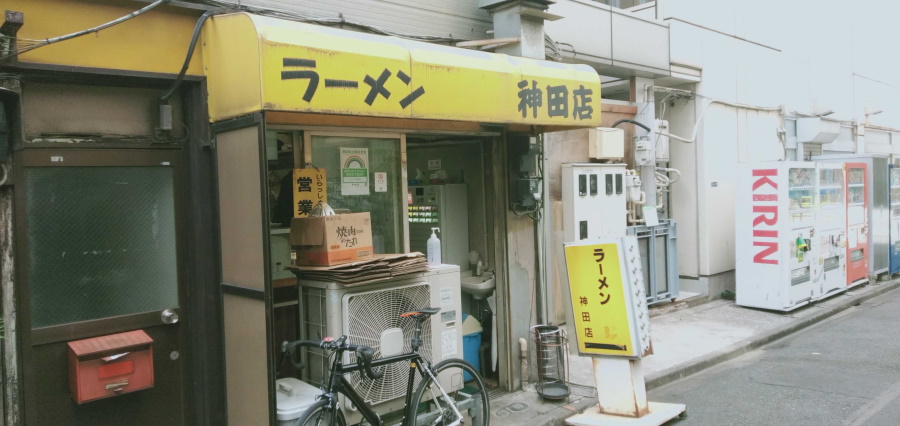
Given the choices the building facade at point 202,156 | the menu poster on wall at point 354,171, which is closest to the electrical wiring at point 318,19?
the building facade at point 202,156

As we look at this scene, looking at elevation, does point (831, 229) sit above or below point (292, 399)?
above

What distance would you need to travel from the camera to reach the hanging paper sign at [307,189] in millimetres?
5832

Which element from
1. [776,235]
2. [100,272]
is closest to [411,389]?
[100,272]

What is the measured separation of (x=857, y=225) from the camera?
13758 millimetres

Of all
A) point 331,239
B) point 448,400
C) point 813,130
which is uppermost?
point 813,130

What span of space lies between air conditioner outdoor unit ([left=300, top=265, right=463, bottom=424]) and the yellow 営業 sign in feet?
4.26

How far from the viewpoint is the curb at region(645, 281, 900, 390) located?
798 cm

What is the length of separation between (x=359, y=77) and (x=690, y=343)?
262 inches

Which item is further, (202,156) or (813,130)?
(813,130)

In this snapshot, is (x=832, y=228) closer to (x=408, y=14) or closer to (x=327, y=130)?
(x=408, y=14)

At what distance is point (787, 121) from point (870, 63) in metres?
6.55

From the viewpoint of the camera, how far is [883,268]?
14773mm

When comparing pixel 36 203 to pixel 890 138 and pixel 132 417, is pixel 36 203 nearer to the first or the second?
pixel 132 417

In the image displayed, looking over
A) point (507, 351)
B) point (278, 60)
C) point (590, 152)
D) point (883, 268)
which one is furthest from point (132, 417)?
point (883, 268)
